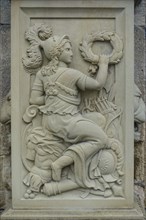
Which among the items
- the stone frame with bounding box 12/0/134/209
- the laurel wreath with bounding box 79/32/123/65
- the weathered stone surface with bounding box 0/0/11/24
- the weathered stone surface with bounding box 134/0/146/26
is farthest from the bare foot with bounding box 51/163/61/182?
the weathered stone surface with bounding box 134/0/146/26

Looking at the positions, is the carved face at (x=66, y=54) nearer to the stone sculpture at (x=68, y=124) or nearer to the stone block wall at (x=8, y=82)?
the stone sculpture at (x=68, y=124)

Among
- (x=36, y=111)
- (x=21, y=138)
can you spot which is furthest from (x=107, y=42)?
(x=21, y=138)

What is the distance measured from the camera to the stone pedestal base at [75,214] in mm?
2348

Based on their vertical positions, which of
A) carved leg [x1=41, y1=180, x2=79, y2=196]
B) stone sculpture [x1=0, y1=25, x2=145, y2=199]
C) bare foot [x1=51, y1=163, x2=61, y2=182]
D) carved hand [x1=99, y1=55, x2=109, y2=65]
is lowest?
carved leg [x1=41, y1=180, x2=79, y2=196]

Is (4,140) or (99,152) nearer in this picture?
(99,152)

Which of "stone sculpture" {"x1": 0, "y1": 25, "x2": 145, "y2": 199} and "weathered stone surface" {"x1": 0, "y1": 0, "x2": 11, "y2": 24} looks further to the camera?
"weathered stone surface" {"x1": 0, "y1": 0, "x2": 11, "y2": 24}

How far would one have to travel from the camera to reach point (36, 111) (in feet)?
7.95

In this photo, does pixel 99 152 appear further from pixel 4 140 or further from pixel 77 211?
pixel 4 140

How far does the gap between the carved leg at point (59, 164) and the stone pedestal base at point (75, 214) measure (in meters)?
0.24

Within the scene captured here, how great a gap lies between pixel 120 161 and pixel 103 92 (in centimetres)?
47

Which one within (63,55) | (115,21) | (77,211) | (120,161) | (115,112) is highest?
(115,21)

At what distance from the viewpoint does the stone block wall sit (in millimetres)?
2871

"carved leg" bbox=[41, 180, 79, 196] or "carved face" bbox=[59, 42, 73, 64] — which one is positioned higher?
"carved face" bbox=[59, 42, 73, 64]

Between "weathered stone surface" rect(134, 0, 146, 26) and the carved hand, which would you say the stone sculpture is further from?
"weathered stone surface" rect(134, 0, 146, 26)
